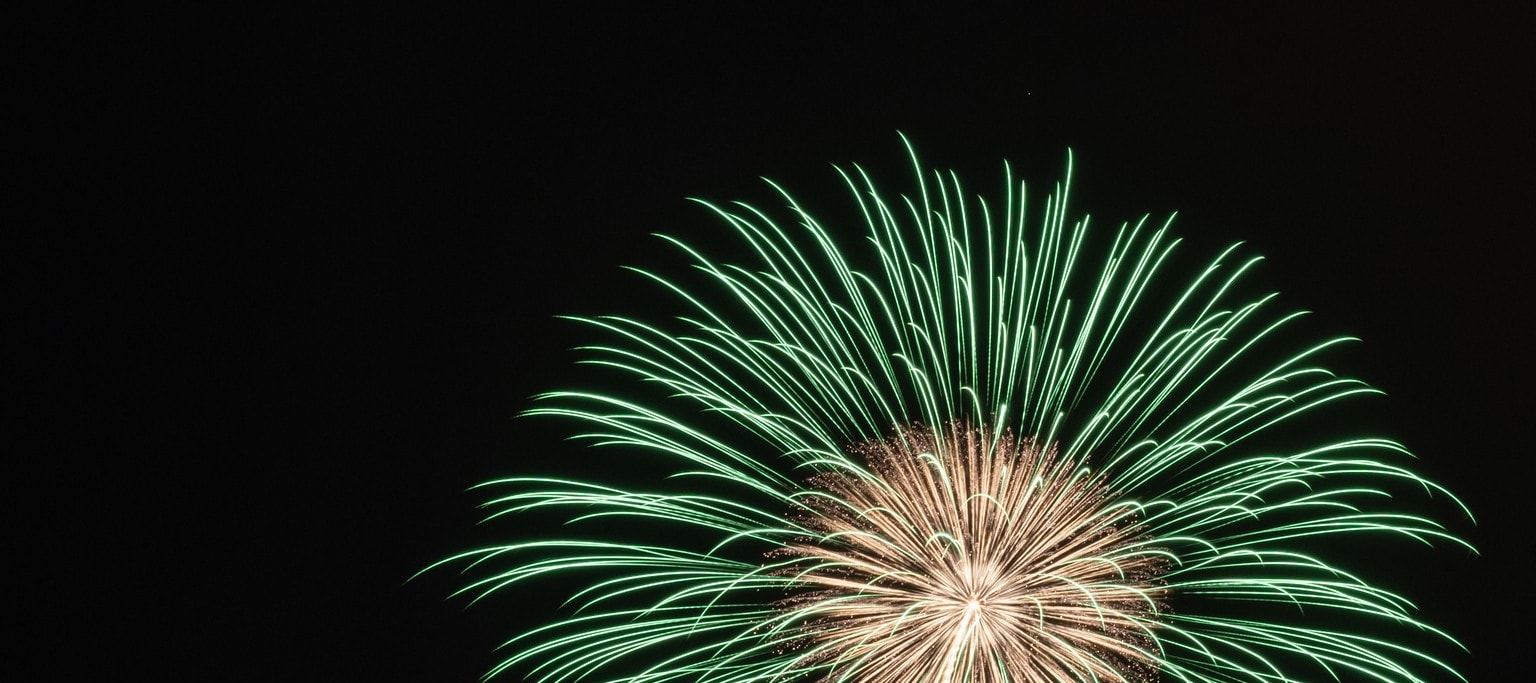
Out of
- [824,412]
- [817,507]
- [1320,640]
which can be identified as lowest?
[1320,640]

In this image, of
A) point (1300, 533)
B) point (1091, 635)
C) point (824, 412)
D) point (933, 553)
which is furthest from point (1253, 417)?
point (824, 412)

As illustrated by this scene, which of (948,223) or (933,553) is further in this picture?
(948,223)

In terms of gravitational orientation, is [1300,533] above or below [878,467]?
below

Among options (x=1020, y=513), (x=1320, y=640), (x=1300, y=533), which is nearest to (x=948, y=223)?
(x=1020, y=513)

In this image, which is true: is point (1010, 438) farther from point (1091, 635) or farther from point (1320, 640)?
point (1320, 640)

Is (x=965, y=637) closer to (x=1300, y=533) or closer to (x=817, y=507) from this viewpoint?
(x=817, y=507)

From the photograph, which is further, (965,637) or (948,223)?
(948,223)
